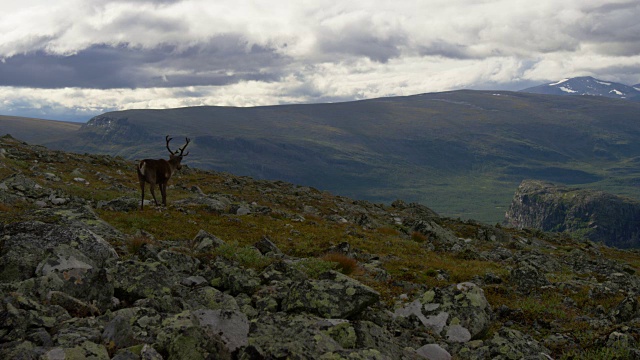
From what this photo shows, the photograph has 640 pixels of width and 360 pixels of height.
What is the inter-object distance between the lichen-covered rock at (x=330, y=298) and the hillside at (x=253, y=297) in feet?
0.12

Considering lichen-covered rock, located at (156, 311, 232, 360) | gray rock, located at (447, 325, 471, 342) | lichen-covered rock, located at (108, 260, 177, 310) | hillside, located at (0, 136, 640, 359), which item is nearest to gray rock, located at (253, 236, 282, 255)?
hillside, located at (0, 136, 640, 359)

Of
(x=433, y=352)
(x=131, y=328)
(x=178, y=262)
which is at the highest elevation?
(x=131, y=328)

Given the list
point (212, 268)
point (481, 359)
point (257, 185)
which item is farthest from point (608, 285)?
point (257, 185)

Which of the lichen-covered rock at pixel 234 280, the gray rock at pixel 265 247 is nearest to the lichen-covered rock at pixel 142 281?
the lichen-covered rock at pixel 234 280

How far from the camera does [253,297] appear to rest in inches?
502

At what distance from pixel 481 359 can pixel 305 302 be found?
14.5ft

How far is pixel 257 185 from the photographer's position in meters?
59.0

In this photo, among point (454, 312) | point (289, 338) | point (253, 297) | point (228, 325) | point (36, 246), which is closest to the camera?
point (228, 325)

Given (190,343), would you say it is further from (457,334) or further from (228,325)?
(457,334)

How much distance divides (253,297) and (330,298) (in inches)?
82.8

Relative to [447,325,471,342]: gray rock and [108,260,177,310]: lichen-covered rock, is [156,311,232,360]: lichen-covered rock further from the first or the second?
[447,325,471,342]: gray rock

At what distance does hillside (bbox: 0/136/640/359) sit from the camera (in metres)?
8.60

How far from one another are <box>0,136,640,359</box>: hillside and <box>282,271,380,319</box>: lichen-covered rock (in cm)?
4

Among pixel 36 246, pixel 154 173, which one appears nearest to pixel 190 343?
pixel 36 246
